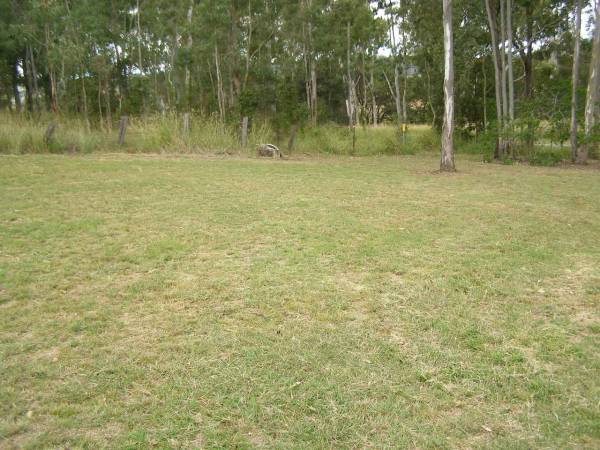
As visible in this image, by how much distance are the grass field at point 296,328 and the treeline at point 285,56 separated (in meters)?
11.9

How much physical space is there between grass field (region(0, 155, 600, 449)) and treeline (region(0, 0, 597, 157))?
11870 mm

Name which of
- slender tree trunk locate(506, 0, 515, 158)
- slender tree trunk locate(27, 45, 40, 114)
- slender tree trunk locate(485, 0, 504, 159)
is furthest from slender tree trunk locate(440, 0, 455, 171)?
slender tree trunk locate(27, 45, 40, 114)

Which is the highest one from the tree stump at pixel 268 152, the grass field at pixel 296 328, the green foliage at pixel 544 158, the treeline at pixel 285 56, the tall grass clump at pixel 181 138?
the treeline at pixel 285 56

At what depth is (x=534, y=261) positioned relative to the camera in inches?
183

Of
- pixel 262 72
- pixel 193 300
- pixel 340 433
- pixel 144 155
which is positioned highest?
pixel 262 72

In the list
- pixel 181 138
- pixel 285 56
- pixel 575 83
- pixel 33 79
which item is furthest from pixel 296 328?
pixel 33 79

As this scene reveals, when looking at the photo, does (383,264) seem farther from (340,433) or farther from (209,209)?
(209,209)

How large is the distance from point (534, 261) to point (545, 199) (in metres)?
4.21

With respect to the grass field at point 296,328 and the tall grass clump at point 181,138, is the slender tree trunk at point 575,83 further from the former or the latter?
the grass field at point 296,328

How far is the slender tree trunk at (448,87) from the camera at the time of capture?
1138 centimetres

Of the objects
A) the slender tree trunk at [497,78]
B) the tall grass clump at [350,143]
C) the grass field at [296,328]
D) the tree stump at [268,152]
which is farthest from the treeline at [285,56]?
the grass field at [296,328]

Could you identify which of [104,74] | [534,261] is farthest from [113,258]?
[104,74]

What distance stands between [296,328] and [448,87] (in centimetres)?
1001

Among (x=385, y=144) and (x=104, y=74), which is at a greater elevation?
(x=104, y=74)
